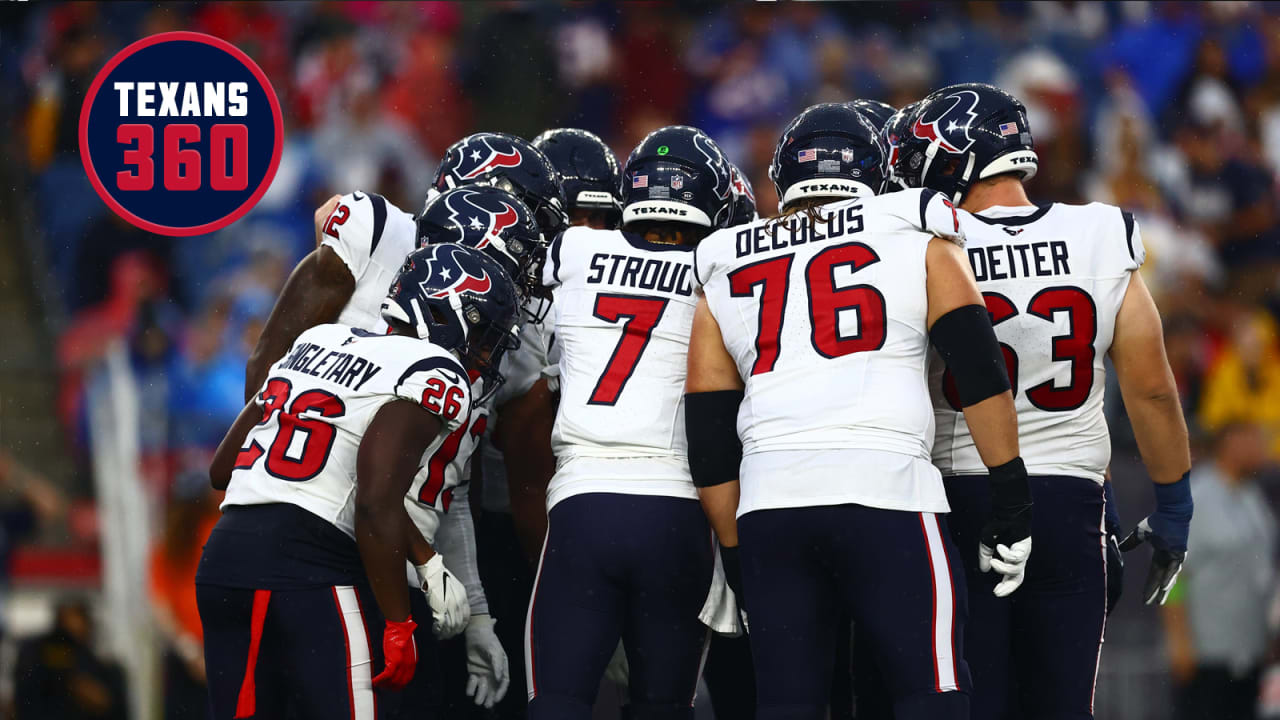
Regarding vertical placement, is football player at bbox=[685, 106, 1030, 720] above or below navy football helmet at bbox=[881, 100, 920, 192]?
below

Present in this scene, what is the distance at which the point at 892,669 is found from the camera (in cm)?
330

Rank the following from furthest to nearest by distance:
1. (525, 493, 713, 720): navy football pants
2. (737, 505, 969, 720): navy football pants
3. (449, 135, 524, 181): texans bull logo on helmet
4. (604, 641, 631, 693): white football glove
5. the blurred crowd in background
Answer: the blurred crowd in background → (449, 135, 524, 181): texans bull logo on helmet → (604, 641, 631, 693): white football glove → (525, 493, 713, 720): navy football pants → (737, 505, 969, 720): navy football pants

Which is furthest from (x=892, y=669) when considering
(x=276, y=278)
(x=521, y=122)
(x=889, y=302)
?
(x=521, y=122)

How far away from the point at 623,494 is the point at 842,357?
2.63 ft

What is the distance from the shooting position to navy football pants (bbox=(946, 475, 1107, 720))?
12.0 feet

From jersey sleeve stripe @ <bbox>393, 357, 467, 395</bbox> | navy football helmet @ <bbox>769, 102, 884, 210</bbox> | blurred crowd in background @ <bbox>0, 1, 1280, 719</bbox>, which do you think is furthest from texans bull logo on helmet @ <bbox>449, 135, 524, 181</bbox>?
blurred crowd in background @ <bbox>0, 1, 1280, 719</bbox>

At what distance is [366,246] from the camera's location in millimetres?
4508

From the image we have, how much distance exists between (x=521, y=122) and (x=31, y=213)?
368cm

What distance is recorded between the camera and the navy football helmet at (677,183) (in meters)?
4.14

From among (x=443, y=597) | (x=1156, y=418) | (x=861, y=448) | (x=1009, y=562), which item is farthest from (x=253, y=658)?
(x=1156, y=418)

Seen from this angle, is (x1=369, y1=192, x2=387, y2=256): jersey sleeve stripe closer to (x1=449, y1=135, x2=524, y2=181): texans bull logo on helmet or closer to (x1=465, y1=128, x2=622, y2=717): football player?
(x1=449, y1=135, x2=524, y2=181): texans bull logo on helmet

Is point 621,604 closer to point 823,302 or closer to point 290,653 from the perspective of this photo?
point 290,653

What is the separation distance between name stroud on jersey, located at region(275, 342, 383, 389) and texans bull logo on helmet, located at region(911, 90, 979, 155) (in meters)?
1.71

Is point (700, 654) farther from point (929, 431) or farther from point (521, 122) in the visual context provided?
point (521, 122)
